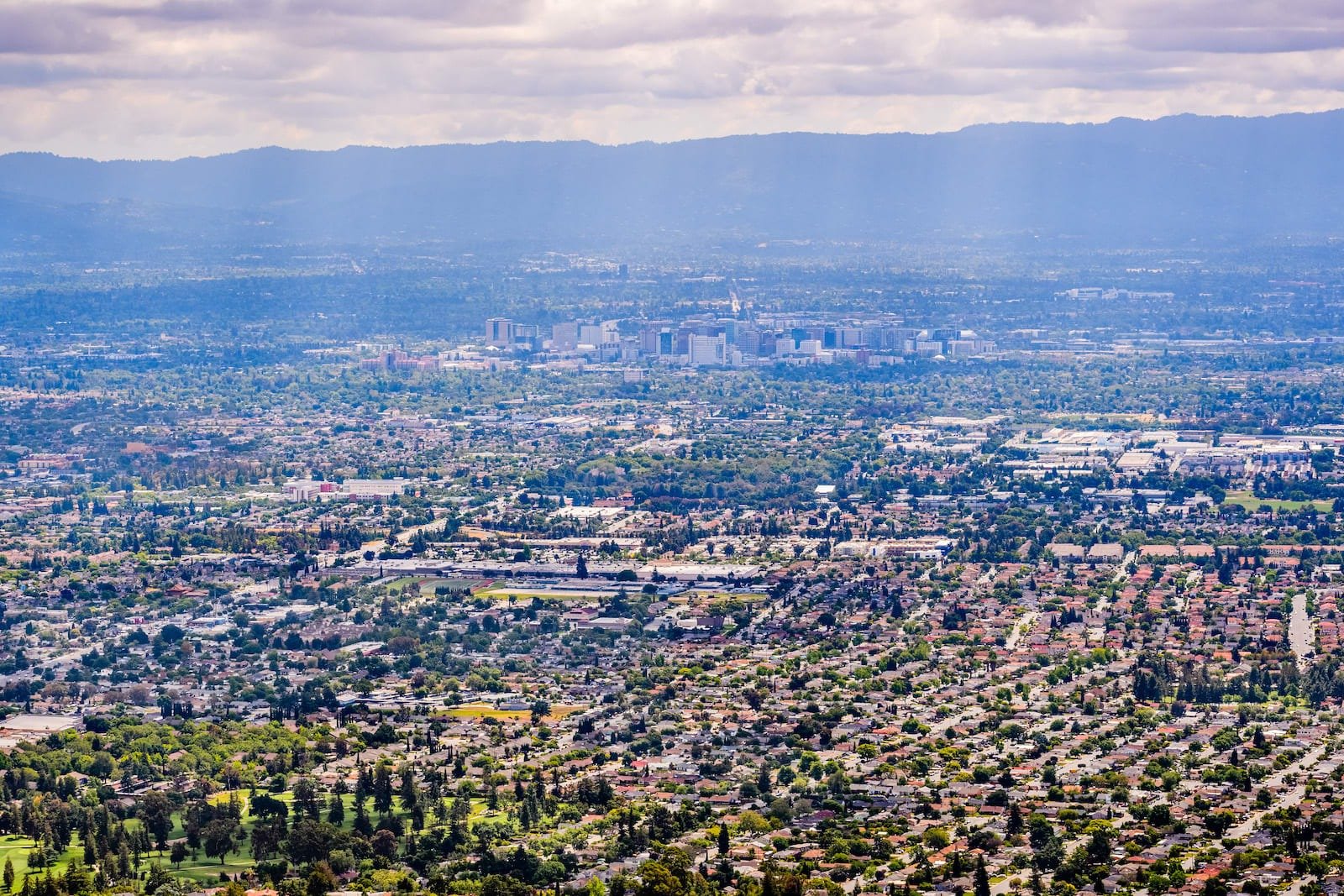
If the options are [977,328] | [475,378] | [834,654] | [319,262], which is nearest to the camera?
[834,654]

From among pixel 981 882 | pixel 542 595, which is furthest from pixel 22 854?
pixel 542 595

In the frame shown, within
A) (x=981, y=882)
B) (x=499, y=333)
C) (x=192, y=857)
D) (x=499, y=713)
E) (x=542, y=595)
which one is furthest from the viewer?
(x=499, y=333)

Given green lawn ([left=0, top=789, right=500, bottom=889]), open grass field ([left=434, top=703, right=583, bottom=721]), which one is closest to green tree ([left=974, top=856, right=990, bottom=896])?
green lawn ([left=0, top=789, right=500, bottom=889])

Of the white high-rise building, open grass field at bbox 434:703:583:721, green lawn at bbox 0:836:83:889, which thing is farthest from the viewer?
the white high-rise building

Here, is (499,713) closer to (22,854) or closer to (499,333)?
(22,854)

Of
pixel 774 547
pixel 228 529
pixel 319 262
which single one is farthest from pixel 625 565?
pixel 319 262

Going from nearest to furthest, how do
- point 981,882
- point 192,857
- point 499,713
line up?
point 981,882 → point 192,857 → point 499,713

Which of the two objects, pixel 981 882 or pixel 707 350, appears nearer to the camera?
pixel 981 882

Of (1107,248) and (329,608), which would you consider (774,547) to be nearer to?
(329,608)

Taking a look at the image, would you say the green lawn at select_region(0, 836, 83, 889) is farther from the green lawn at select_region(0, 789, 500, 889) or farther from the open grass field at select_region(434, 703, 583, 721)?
the open grass field at select_region(434, 703, 583, 721)

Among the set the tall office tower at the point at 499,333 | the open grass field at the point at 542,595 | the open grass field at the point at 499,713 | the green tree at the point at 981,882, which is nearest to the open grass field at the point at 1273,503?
the open grass field at the point at 542,595

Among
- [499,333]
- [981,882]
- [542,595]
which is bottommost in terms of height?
[499,333]
